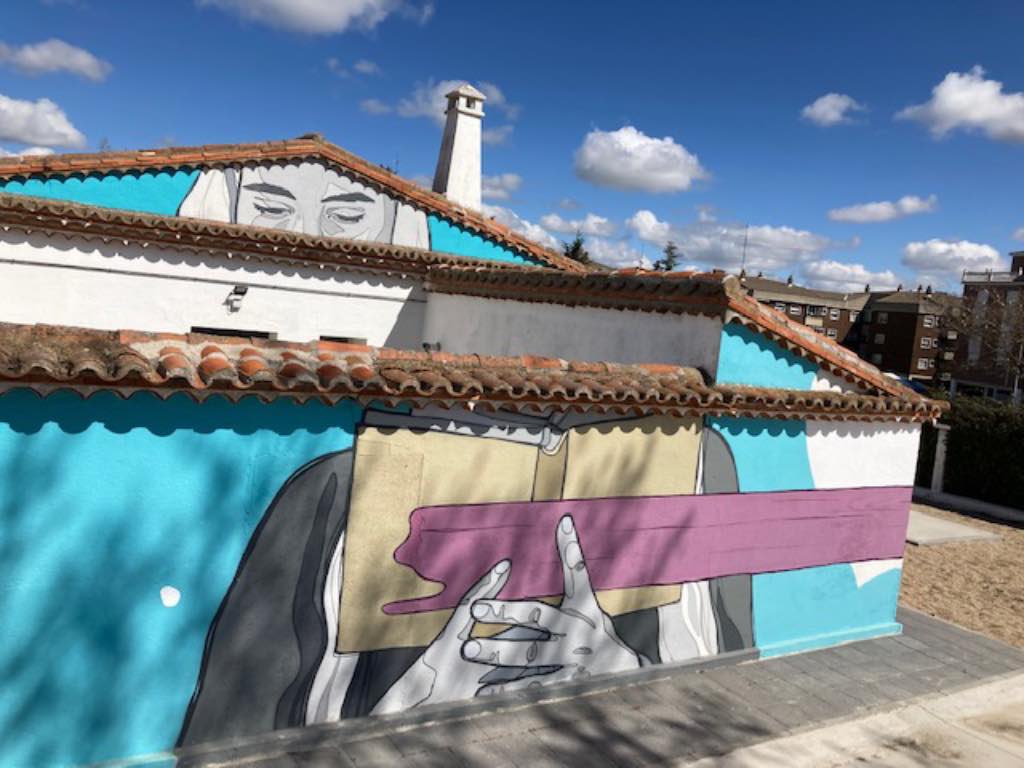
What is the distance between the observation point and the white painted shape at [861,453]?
7859 millimetres

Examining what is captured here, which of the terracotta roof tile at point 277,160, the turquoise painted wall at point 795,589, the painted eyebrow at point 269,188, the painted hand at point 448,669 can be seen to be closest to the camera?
the painted hand at point 448,669

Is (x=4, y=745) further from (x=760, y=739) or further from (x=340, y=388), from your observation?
(x=760, y=739)

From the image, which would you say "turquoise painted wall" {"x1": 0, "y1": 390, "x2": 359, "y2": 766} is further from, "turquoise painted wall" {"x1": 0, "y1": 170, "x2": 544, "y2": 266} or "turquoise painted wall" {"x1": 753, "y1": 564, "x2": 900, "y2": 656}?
"turquoise painted wall" {"x1": 0, "y1": 170, "x2": 544, "y2": 266}

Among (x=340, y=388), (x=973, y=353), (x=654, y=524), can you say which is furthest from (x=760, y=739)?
(x=973, y=353)

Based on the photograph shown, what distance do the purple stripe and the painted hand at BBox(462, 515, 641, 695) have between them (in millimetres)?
104

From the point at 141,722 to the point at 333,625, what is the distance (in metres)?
1.33

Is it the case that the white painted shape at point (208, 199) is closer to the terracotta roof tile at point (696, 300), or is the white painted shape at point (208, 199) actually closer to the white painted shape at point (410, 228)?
the white painted shape at point (410, 228)

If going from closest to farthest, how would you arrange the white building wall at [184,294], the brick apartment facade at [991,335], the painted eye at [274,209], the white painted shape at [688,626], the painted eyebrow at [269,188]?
1. the white painted shape at [688,626]
2. the white building wall at [184,294]
3. the painted eyebrow at [269,188]
4. the painted eye at [274,209]
5. the brick apartment facade at [991,335]

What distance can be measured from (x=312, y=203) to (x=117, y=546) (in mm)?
9710

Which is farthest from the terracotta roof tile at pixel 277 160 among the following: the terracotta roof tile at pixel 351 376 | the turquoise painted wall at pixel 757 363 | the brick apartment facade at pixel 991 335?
the brick apartment facade at pixel 991 335

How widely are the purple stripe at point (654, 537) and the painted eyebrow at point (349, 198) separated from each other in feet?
29.3

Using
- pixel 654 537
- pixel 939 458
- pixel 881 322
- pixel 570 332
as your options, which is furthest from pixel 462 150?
pixel 881 322

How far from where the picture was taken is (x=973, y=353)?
157 ft

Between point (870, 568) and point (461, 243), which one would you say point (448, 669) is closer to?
point (870, 568)
